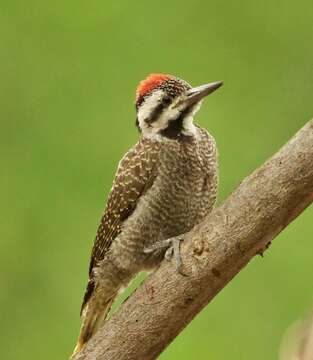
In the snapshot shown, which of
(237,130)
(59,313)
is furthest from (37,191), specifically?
(237,130)

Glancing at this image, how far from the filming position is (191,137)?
314cm

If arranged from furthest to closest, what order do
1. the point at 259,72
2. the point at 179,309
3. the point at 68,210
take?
the point at 259,72 → the point at 68,210 → the point at 179,309

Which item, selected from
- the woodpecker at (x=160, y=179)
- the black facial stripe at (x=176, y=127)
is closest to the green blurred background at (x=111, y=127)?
the woodpecker at (x=160, y=179)

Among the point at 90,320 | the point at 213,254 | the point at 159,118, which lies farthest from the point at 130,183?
the point at 213,254

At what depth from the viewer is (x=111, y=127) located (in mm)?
5109

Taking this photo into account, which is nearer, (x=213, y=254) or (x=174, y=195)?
(x=213, y=254)

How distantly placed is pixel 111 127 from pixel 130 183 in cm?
202

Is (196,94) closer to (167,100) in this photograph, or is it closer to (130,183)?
(167,100)

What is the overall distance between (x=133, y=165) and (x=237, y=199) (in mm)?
828

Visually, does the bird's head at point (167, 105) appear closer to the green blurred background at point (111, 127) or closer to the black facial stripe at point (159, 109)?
the black facial stripe at point (159, 109)

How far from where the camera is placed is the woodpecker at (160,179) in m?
3.10

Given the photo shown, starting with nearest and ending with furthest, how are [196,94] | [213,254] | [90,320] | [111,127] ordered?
[213,254] → [196,94] → [90,320] → [111,127]

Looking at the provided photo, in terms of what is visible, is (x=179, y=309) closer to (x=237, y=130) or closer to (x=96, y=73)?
(x=237, y=130)

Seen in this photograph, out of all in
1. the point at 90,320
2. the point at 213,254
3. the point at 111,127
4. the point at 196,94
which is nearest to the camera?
the point at 213,254
